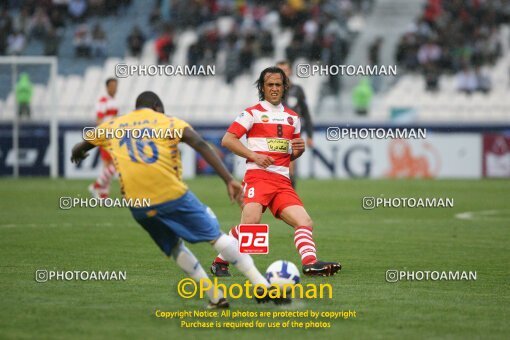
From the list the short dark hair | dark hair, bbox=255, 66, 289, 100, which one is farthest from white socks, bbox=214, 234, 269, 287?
dark hair, bbox=255, 66, 289, 100

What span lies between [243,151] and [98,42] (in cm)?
2723

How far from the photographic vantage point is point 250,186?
11.4m

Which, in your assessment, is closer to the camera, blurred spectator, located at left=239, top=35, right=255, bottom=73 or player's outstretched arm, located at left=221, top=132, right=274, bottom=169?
player's outstretched arm, located at left=221, top=132, right=274, bottom=169

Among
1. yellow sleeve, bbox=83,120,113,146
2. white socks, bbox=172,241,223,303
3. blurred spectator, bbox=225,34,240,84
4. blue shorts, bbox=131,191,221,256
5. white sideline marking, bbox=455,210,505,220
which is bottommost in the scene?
white sideline marking, bbox=455,210,505,220

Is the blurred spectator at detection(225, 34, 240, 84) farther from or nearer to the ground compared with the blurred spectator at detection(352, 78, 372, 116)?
farther from the ground

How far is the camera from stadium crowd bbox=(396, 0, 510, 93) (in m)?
34.4

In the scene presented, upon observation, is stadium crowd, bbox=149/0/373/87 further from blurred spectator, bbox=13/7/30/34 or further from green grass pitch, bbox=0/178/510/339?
green grass pitch, bbox=0/178/510/339

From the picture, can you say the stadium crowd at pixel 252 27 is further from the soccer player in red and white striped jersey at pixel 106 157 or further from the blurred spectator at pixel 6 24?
the soccer player in red and white striped jersey at pixel 106 157

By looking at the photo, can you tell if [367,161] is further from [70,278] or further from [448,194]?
[70,278]

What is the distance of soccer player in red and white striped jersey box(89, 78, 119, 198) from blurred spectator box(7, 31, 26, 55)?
15.8m

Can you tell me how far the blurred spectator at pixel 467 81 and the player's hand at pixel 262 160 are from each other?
23.7 meters

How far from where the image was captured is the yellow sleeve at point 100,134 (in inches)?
352

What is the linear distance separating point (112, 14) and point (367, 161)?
12.8 metres

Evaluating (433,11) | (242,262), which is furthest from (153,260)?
(433,11)
